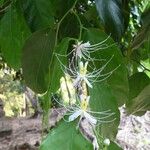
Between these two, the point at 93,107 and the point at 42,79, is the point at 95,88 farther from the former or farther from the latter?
the point at 42,79

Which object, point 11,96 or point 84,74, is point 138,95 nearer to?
point 84,74

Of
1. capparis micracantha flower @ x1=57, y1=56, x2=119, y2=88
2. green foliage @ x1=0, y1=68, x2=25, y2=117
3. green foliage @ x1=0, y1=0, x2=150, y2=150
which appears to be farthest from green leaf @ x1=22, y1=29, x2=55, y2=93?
green foliage @ x1=0, y1=68, x2=25, y2=117

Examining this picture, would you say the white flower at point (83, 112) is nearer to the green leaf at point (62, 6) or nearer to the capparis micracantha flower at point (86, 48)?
the capparis micracantha flower at point (86, 48)

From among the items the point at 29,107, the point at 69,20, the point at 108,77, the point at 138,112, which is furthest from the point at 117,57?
the point at 29,107

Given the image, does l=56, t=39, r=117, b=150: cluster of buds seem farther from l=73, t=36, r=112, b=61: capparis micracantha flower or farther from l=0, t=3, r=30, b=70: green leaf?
l=0, t=3, r=30, b=70: green leaf

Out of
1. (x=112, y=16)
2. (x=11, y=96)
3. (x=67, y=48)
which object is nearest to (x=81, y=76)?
(x=67, y=48)
